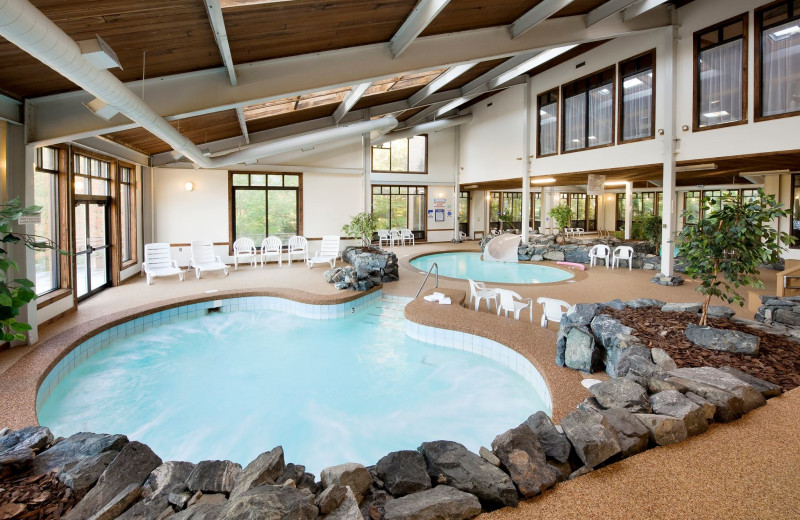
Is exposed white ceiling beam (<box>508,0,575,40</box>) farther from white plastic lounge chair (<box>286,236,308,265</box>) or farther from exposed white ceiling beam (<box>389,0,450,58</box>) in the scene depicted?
white plastic lounge chair (<box>286,236,308,265</box>)

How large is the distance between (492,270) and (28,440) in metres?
9.74

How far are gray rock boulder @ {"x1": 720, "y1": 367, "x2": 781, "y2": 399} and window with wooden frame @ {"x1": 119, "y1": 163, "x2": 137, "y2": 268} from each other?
981 cm

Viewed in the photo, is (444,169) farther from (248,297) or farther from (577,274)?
(248,297)

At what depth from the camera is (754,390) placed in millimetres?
2801

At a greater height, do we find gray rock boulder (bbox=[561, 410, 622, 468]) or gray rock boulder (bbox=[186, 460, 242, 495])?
gray rock boulder (bbox=[561, 410, 622, 468])

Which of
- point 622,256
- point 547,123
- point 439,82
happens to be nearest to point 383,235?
point 547,123

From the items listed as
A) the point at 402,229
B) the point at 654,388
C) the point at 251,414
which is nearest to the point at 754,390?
the point at 654,388

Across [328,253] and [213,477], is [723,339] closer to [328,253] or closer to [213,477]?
[213,477]

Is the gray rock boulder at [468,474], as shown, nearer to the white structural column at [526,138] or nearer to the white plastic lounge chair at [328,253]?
the white plastic lounge chair at [328,253]

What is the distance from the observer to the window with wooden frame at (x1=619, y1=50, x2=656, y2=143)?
8539 millimetres

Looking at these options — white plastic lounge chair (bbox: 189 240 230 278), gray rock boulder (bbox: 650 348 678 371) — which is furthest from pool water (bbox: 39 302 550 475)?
white plastic lounge chair (bbox: 189 240 230 278)

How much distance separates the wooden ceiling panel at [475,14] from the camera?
506cm

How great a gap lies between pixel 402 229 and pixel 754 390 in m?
13.3

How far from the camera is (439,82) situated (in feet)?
30.7
